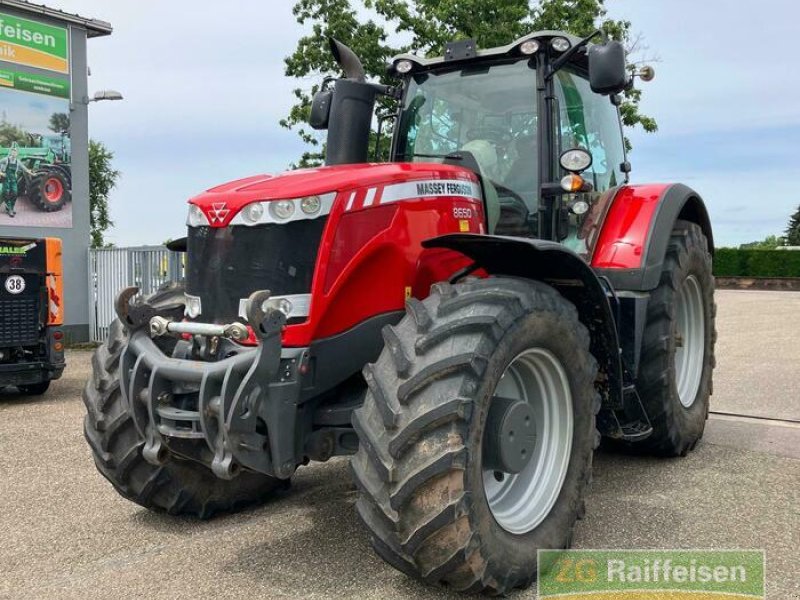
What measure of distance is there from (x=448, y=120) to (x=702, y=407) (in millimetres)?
2639

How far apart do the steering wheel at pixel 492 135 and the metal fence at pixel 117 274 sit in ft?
29.2

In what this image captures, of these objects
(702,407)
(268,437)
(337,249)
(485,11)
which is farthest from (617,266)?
(485,11)

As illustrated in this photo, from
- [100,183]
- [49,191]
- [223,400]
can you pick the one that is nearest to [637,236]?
[223,400]

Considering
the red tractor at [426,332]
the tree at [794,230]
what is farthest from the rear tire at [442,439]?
the tree at [794,230]

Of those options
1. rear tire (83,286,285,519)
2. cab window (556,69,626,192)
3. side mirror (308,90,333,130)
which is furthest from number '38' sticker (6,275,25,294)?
cab window (556,69,626,192)

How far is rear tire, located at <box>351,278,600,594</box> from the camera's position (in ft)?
9.05

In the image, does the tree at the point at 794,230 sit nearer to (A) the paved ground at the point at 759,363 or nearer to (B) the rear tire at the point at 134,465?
(A) the paved ground at the point at 759,363

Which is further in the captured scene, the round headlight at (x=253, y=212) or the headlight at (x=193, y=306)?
the headlight at (x=193, y=306)

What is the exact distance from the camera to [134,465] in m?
3.77

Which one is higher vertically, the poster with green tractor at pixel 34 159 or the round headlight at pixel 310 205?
the poster with green tractor at pixel 34 159

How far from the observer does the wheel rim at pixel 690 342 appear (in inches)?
216

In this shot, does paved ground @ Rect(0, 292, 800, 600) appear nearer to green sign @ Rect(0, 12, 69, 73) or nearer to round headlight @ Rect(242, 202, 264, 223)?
round headlight @ Rect(242, 202, 264, 223)

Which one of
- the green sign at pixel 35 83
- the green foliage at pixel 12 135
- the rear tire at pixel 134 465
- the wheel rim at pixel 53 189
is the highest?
the green sign at pixel 35 83

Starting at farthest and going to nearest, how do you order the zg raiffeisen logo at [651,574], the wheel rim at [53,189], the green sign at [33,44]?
the wheel rim at [53,189] → the green sign at [33,44] → the zg raiffeisen logo at [651,574]
